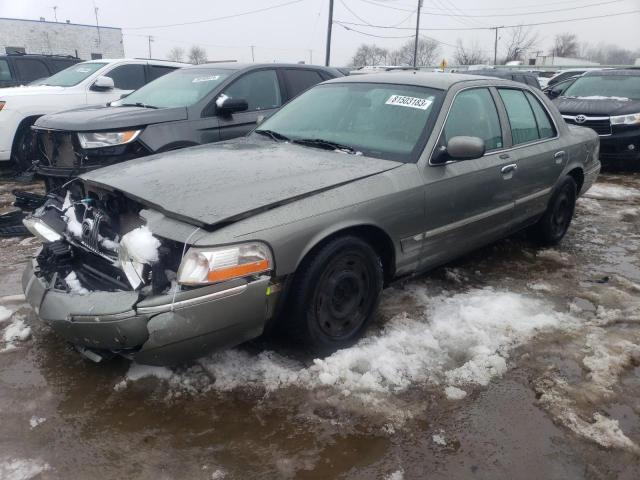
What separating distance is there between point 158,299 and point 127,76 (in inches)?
273

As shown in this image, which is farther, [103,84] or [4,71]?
[4,71]

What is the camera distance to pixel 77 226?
304 centimetres

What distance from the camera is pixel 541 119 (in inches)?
182

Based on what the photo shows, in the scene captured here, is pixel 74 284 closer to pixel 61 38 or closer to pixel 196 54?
pixel 61 38

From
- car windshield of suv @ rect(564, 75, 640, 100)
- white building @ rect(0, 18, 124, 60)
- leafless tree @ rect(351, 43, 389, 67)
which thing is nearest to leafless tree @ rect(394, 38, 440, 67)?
leafless tree @ rect(351, 43, 389, 67)

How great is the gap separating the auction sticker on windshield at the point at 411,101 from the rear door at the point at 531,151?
910 mm

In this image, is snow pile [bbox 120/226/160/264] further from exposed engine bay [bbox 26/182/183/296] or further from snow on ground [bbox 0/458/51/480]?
snow on ground [bbox 0/458/51/480]

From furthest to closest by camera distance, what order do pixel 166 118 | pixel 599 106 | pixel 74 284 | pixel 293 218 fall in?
pixel 599 106, pixel 166 118, pixel 74 284, pixel 293 218

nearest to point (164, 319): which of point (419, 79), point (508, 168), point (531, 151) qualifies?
point (419, 79)

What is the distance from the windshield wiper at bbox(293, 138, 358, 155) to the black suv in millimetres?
9940

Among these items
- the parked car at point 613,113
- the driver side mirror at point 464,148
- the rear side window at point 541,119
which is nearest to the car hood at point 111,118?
the driver side mirror at point 464,148

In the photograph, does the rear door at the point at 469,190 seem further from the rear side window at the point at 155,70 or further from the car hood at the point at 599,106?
the rear side window at the point at 155,70

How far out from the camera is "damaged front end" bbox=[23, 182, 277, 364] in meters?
2.35

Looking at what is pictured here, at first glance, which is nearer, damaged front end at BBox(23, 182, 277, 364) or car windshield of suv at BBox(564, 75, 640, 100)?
damaged front end at BBox(23, 182, 277, 364)
